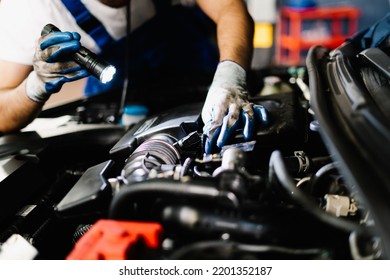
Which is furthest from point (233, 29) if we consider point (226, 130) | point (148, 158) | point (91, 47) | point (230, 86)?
point (148, 158)

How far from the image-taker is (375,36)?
1080 mm

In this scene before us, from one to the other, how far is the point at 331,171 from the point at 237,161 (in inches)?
6.9

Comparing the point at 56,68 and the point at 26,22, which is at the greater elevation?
the point at 26,22

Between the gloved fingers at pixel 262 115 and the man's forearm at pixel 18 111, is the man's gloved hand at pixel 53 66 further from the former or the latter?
the gloved fingers at pixel 262 115

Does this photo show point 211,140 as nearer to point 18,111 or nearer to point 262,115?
point 262,115

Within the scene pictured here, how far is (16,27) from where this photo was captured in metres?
1.07

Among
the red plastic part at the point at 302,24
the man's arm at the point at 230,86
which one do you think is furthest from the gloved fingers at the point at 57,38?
the red plastic part at the point at 302,24

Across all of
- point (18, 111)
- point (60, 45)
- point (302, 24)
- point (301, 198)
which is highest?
point (60, 45)

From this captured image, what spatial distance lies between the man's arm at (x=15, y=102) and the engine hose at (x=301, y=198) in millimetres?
886

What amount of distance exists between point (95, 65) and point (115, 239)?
19.8 inches

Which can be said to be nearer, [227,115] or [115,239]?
[115,239]

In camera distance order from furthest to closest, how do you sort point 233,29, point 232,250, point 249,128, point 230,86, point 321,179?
point 233,29 → point 230,86 → point 249,128 → point 321,179 → point 232,250

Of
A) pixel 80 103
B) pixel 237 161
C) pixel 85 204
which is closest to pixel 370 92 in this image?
pixel 237 161
